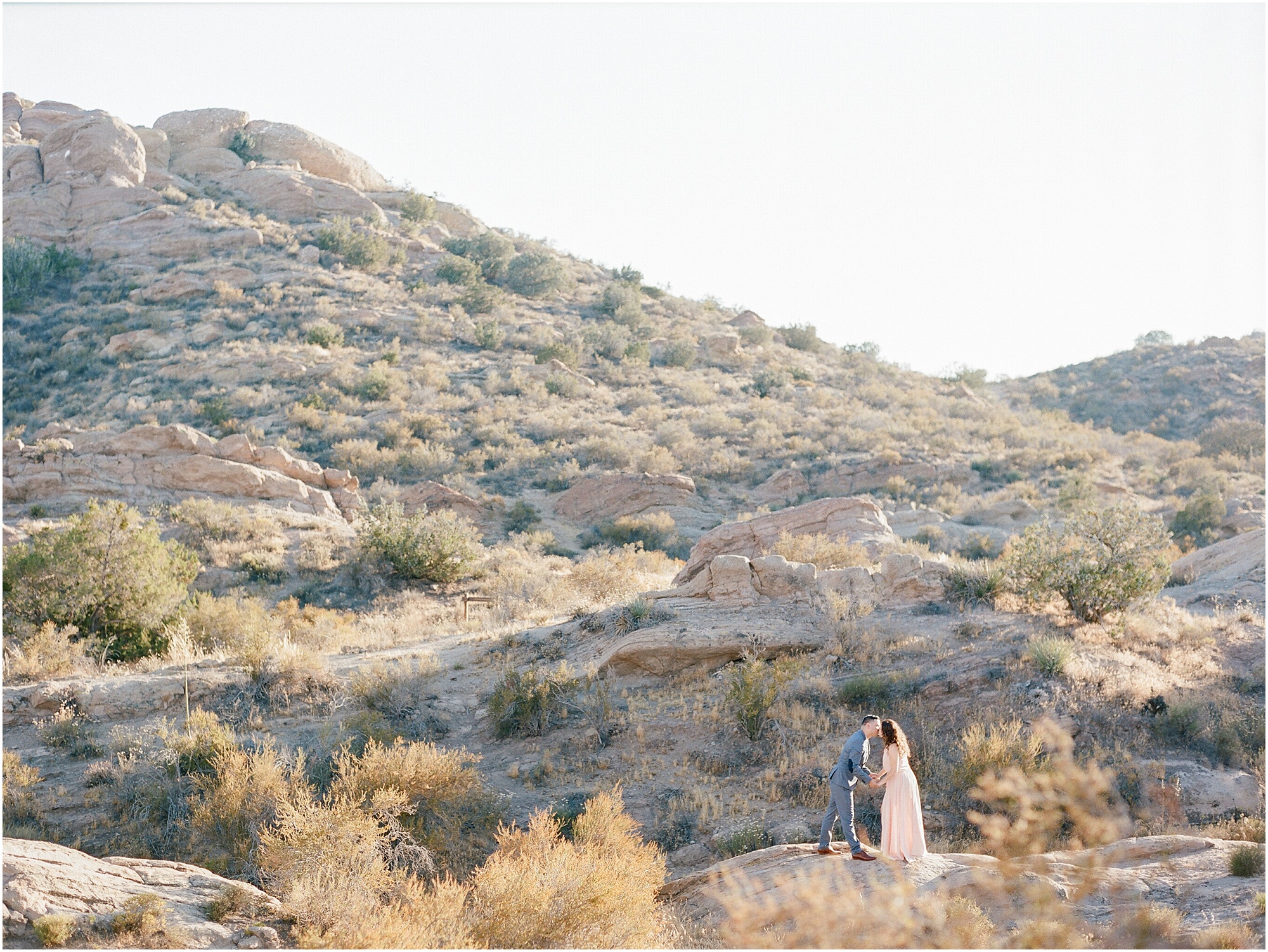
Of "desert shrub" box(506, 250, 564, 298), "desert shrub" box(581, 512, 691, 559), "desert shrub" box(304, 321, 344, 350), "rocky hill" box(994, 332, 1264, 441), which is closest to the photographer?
"desert shrub" box(581, 512, 691, 559)

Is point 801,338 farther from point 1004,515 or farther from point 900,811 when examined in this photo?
point 900,811

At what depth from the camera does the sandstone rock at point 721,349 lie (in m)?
37.7

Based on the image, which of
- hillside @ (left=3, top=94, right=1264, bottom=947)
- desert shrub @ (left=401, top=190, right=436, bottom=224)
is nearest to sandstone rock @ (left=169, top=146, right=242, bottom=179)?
desert shrub @ (left=401, top=190, right=436, bottom=224)

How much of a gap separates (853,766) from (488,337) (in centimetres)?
2941

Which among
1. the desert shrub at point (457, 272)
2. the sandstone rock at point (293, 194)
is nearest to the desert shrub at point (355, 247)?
the desert shrub at point (457, 272)

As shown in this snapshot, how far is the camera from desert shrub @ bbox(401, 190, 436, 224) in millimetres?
46844

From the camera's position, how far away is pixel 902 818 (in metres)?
6.35

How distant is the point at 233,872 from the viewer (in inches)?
280

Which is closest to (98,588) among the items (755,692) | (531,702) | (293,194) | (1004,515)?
(531,702)

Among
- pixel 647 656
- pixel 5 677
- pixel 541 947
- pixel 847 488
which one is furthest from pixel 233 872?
pixel 847 488

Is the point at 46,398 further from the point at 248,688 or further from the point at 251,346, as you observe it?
the point at 248,688

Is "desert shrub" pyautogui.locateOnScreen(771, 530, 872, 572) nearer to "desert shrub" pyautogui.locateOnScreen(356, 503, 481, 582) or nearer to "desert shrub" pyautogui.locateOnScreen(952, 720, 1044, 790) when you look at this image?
"desert shrub" pyautogui.locateOnScreen(952, 720, 1044, 790)

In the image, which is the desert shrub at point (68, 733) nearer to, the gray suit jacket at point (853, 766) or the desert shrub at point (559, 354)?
the gray suit jacket at point (853, 766)

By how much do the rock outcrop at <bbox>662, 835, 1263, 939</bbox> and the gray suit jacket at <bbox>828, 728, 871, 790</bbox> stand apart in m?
0.56
